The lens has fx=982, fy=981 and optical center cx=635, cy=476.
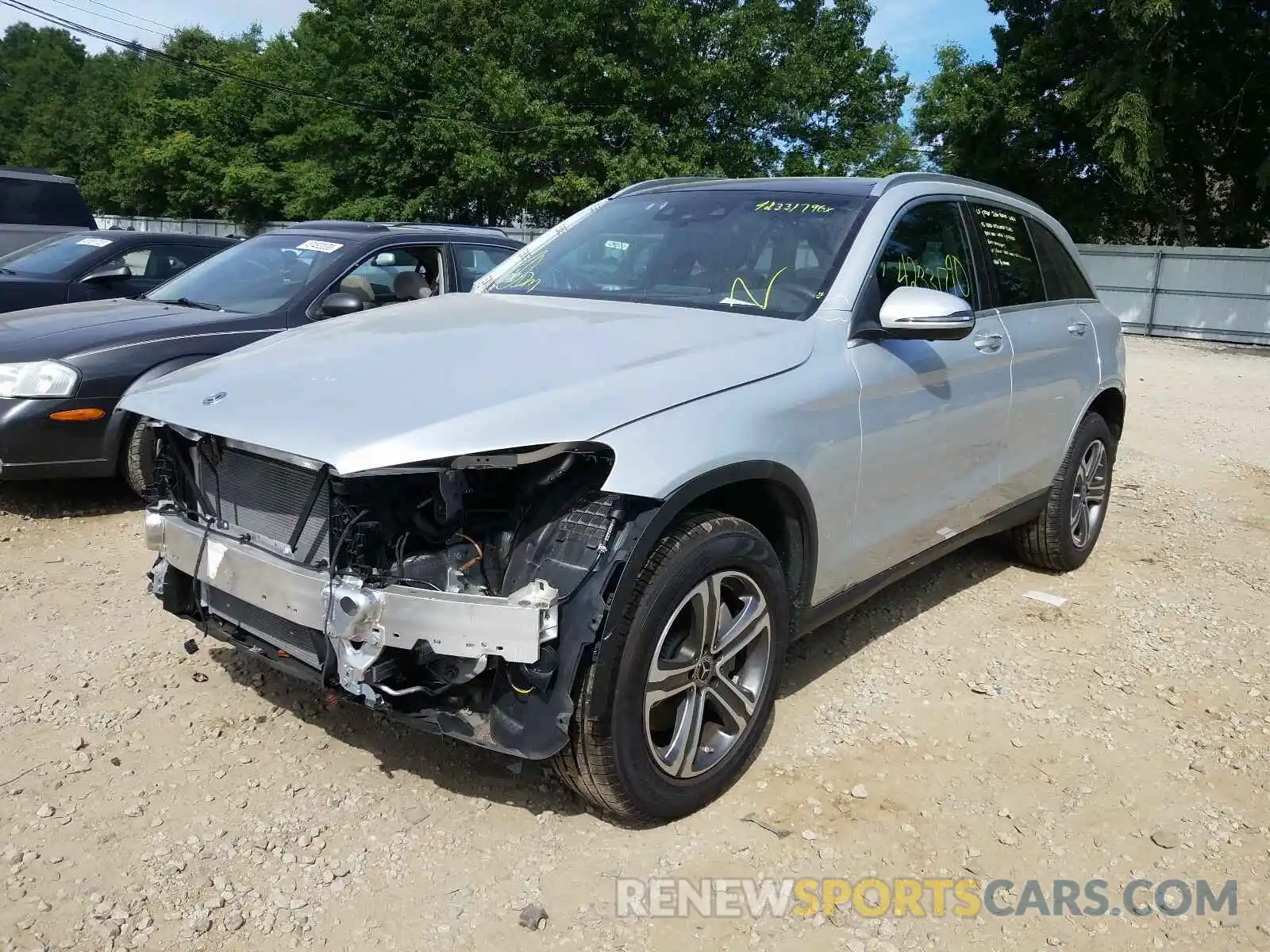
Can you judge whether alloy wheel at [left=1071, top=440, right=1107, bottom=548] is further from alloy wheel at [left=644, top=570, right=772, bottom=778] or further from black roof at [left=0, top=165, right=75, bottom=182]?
black roof at [left=0, top=165, right=75, bottom=182]

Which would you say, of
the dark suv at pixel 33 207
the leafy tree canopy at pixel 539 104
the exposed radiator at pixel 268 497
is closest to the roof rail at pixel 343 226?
the exposed radiator at pixel 268 497

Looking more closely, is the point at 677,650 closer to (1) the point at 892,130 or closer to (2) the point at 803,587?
(2) the point at 803,587

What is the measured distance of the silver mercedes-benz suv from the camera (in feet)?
7.98

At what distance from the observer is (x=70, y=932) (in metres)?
2.35

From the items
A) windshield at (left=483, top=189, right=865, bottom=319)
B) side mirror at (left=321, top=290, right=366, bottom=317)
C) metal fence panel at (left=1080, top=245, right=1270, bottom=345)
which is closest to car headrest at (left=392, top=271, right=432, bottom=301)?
side mirror at (left=321, top=290, right=366, bottom=317)

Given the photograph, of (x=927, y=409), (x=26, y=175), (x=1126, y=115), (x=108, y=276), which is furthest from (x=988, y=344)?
(x=1126, y=115)

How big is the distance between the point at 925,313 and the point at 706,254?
0.88 m

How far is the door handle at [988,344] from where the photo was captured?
12.8ft

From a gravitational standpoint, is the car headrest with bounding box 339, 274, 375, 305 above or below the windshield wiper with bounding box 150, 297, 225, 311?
above

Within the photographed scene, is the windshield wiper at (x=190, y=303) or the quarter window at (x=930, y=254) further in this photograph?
the windshield wiper at (x=190, y=303)

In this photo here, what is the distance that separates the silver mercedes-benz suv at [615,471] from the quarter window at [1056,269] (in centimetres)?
79

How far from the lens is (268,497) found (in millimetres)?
2750

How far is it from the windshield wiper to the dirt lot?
2033 millimetres

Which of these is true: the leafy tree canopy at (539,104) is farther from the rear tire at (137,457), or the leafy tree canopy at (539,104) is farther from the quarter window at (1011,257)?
the quarter window at (1011,257)
